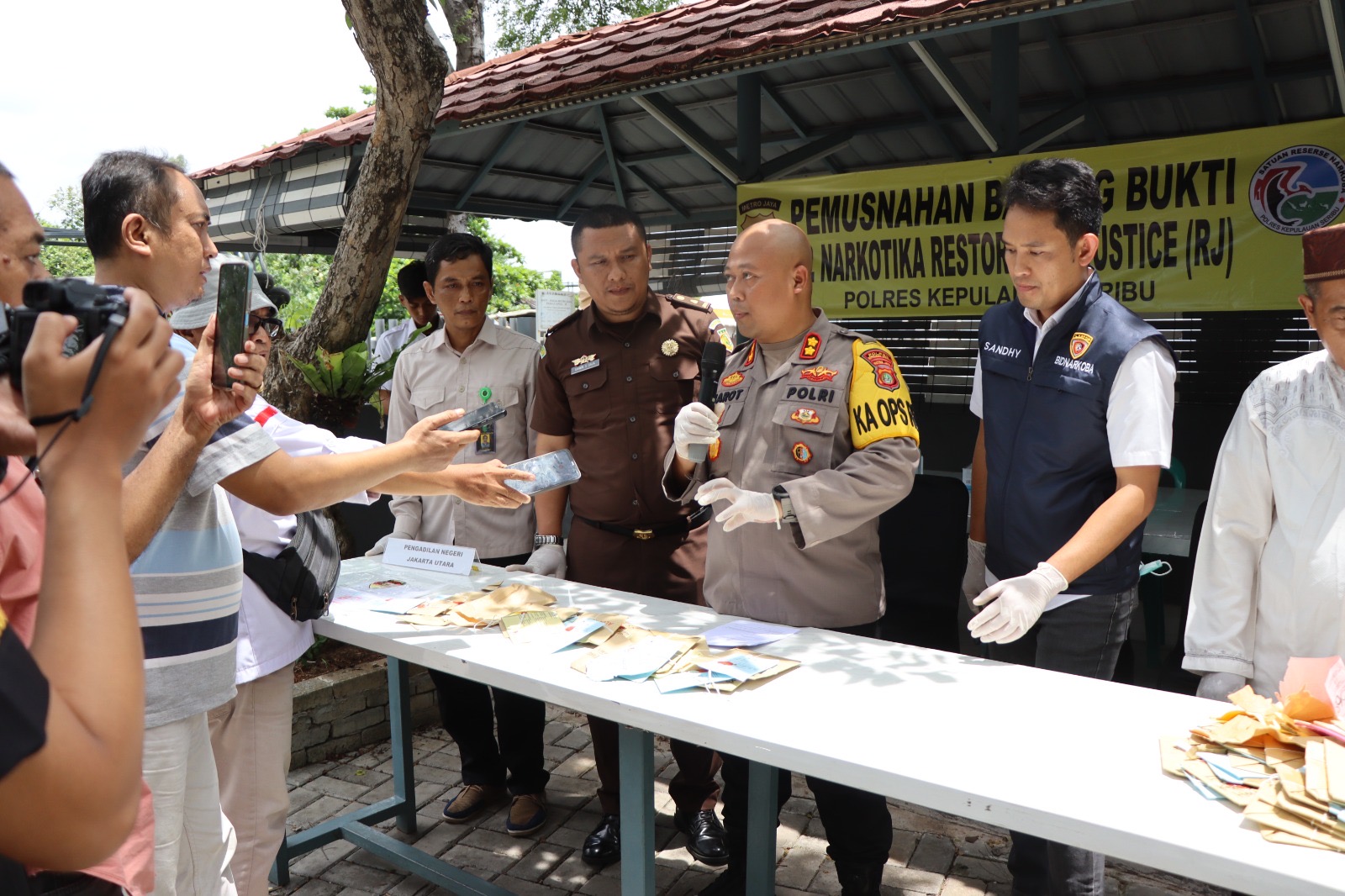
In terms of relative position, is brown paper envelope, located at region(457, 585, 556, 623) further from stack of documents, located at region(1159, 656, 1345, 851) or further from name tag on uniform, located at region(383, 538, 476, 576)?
stack of documents, located at region(1159, 656, 1345, 851)

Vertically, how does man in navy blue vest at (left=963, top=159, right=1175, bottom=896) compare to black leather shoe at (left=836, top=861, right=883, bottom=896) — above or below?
above

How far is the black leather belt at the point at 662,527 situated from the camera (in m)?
3.20

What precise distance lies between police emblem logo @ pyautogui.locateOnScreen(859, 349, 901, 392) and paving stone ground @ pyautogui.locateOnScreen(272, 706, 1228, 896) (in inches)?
61.5

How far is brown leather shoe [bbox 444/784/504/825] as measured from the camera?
11.6 feet

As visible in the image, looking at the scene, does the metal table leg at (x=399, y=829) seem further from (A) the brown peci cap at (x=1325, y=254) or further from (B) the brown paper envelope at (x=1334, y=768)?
(A) the brown peci cap at (x=1325, y=254)

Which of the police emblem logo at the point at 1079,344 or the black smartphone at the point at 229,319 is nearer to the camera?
the black smartphone at the point at 229,319

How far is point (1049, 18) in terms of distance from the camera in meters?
4.73

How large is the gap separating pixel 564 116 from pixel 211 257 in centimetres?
477

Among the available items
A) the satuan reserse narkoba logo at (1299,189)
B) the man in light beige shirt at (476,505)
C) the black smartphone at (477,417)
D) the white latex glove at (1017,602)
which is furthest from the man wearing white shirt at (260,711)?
the satuan reserse narkoba logo at (1299,189)

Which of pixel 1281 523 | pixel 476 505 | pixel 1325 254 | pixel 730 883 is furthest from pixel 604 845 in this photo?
pixel 1325 254

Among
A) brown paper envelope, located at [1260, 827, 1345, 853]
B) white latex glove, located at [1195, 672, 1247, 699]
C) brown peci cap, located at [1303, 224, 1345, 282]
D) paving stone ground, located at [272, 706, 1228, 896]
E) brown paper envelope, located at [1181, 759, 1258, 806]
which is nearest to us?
brown paper envelope, located at [1260, 827, 1345, 853]

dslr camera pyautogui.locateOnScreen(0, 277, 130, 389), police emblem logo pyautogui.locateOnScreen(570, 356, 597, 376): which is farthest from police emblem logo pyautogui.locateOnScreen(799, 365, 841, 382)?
dslr camera pyautogui.locateOnScreen(0, 277, 130, 389)

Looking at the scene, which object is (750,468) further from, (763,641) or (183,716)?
(183,716)

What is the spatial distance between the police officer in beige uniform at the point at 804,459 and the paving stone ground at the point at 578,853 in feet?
2.25
